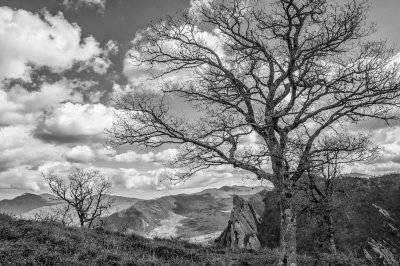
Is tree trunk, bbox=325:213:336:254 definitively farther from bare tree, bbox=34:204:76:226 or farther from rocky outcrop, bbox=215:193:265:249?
bare tree, bbox=34:204:76:226

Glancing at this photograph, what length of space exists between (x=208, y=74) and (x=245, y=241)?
130 feet

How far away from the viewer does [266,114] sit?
17.4 m

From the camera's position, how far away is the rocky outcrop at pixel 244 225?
172ft

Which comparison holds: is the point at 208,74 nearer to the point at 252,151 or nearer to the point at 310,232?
the point at 252,151

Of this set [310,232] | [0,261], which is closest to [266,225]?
[310,232]

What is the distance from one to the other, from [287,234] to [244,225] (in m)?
42.0

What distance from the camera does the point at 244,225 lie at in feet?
183

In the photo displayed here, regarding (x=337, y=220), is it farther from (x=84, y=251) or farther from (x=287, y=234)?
(x=84, y=251)

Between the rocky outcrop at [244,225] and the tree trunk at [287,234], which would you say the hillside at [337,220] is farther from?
the tree trunk at [287,234]

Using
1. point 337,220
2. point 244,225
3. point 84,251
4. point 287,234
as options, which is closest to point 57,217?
point 84,251

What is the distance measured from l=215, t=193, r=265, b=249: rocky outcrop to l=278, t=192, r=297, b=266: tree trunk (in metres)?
35.4

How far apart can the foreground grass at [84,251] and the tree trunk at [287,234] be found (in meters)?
1.61

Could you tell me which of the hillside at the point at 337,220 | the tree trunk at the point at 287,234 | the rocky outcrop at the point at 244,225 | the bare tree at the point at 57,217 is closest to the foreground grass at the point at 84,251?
the tree trunk at the point at 287,234

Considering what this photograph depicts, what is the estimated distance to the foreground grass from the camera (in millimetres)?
11516
